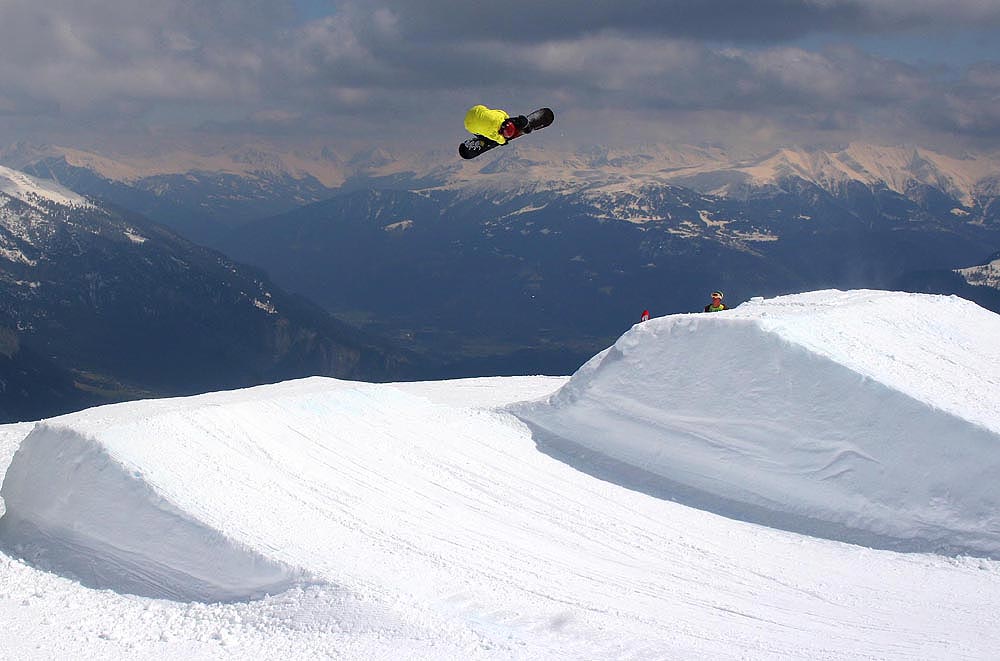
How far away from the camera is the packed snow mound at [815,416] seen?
23812 mm

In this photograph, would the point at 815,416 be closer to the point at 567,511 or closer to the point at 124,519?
the point at 567,511

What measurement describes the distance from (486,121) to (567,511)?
12298mm

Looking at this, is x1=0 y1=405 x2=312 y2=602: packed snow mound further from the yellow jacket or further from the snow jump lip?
the yellow jacket

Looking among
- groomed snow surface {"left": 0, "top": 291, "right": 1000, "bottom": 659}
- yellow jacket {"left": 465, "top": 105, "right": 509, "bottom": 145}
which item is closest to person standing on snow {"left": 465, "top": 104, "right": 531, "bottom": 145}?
yellow jacket {"left": 465, "top": 105, "right": 509, "bottom": 145}

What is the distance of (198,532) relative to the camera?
19.6m

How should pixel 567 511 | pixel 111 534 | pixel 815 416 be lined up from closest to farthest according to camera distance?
1. pixel 111 534
2. pixel 567 511
3. pixel 815 416

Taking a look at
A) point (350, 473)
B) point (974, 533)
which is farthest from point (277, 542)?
point (974, 533)

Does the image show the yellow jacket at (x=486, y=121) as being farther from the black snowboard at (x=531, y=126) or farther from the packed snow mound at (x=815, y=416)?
the packed snow mound at (x=815, y=416)

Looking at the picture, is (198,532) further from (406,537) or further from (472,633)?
(472,633)

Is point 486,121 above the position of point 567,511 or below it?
above

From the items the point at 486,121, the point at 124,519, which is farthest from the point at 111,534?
the point at 486,121

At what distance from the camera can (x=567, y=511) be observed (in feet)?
80.7

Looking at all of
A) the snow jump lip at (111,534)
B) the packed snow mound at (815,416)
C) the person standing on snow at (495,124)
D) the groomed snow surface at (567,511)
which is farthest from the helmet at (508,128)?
the packed snow mound at (815,416)

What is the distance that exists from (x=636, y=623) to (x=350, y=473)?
10.1m
